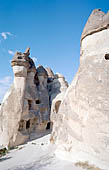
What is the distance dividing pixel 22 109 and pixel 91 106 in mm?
7572

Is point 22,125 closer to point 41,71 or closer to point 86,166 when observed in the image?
point 41,71

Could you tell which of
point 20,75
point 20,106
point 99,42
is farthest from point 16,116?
point 99,42

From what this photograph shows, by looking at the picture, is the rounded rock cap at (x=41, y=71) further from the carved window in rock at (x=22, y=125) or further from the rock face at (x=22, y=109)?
the carved window in rock at (x=22, y=125)

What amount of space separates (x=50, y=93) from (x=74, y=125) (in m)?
9.74

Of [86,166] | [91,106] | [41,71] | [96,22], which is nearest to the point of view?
[86,166]

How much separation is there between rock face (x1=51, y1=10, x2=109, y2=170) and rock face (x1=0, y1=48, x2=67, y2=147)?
6.14 m

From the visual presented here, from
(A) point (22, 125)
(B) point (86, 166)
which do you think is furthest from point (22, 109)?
(B) point (86, 166)

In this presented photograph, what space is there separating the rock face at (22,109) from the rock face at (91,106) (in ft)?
20.2

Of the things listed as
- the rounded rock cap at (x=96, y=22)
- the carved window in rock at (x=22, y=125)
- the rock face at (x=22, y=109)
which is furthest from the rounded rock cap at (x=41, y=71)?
the rounded rock cap at (x=96, y=22)

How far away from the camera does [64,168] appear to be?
3883 mm

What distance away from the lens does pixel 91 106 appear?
424 cm

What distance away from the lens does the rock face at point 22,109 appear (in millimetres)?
10125

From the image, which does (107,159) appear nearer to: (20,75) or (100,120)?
(100,120)

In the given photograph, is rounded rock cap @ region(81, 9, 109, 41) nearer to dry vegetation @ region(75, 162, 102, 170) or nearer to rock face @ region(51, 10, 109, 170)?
rock face @ region(51, 10, 109, 170)
